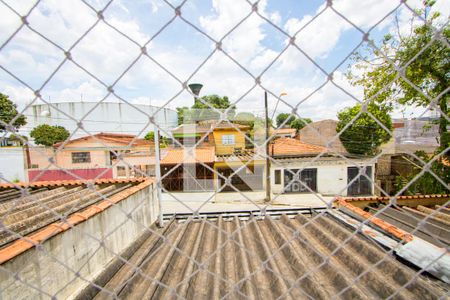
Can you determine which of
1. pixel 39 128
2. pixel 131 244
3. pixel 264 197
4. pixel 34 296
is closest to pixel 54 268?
pixel 34 296

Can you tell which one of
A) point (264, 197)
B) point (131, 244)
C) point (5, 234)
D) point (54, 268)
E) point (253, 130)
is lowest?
point (264, 197)

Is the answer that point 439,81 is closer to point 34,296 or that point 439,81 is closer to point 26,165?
point 34,296

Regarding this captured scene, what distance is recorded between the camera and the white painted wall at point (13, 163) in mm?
10812

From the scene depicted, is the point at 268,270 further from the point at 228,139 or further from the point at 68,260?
the point at 228,139

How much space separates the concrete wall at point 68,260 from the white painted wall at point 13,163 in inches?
461

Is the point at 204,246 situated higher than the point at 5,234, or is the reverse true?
the point at 5,234

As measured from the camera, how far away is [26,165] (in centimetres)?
1179

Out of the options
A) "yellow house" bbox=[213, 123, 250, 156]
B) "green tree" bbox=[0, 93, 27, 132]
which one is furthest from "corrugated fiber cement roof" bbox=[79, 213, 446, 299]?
"yellow house" bbox=[213, 123, 250, 156]

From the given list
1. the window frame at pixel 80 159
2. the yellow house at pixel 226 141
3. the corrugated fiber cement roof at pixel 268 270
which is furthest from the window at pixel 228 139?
the corrugated fiber cement roof at pixel 268 270

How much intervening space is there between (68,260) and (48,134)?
15.3 meters

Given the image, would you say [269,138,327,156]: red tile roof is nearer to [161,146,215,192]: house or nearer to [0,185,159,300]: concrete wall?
[161,146,215,192]: house

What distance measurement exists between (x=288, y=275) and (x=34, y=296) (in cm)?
171

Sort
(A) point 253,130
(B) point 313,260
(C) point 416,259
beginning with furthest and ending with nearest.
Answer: (A) point 253,130, (B) point 313,260, (C) point 416,259

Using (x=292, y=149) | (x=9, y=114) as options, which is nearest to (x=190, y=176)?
(x=292, y=149)
